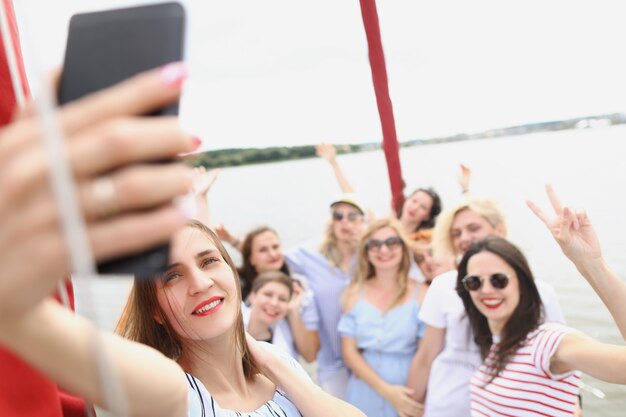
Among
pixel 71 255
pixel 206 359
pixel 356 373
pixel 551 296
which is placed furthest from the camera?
pixel 356 373

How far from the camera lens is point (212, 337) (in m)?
1.29

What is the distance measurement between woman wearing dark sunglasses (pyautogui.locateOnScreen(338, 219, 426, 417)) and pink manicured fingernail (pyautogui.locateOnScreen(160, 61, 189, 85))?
8.14 feet

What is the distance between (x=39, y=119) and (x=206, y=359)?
1019 mm

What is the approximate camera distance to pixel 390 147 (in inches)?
105

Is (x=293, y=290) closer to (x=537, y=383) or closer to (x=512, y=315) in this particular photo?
(x=512, y=315)

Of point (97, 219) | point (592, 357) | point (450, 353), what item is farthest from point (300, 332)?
point (97, 219)

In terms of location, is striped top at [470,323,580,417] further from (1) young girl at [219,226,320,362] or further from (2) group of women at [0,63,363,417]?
(2) group of women at [0,63,363,417]

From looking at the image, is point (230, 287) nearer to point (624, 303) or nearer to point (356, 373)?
point (624, 303)

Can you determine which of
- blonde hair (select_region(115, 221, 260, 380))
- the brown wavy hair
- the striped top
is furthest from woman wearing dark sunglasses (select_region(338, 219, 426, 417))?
blonde hair (select_region(115, 221, 260, 380))

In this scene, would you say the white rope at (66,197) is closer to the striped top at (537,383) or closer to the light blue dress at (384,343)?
the striped top at (537,383)

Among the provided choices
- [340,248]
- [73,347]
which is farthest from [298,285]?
[73,347]

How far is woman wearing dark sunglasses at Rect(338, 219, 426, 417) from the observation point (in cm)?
278

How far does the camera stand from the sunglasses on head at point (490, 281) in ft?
7.02

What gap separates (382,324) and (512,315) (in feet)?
2.81
